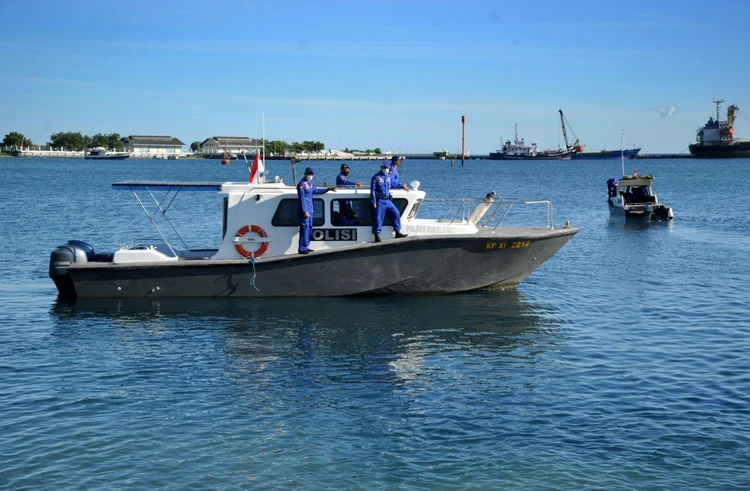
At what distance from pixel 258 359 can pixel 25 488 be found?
522 cm

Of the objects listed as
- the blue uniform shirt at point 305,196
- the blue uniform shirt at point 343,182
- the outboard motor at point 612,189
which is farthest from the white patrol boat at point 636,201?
the blue uniform shirt at point 305,196

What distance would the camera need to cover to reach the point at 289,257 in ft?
55.7

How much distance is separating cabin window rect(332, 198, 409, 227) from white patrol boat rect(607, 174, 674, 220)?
78.0 ft

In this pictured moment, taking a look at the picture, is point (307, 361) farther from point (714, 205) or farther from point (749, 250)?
point (714, 205)

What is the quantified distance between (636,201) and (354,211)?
25881 millimetres

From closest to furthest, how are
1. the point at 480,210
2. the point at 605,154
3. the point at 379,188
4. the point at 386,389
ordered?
1. the point at 386,389
2. the point at 379,188
3. the point at 480,210
4. the point at 605,154

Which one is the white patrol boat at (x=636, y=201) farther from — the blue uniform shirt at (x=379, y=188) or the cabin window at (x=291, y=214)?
the cabin window at (x=291, y=214)

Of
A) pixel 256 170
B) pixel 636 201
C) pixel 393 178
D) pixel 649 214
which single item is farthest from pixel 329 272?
pixel 636 201

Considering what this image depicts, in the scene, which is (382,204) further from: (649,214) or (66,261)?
(649,214)

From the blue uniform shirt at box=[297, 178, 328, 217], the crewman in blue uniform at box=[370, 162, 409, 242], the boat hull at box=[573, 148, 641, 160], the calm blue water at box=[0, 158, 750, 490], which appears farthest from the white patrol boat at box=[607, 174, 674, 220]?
the boat hull at box=[573, 148, 641, 160]

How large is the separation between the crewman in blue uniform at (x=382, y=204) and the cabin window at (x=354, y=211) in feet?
0.84

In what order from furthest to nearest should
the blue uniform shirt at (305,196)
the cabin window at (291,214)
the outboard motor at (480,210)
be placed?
1. the outboard motor at (480,210)
2. the cabin window at (291,214)
3. the blue uniform shirt at (305,196)

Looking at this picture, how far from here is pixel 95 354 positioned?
13875mm

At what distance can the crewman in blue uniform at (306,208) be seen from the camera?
54.3ft
